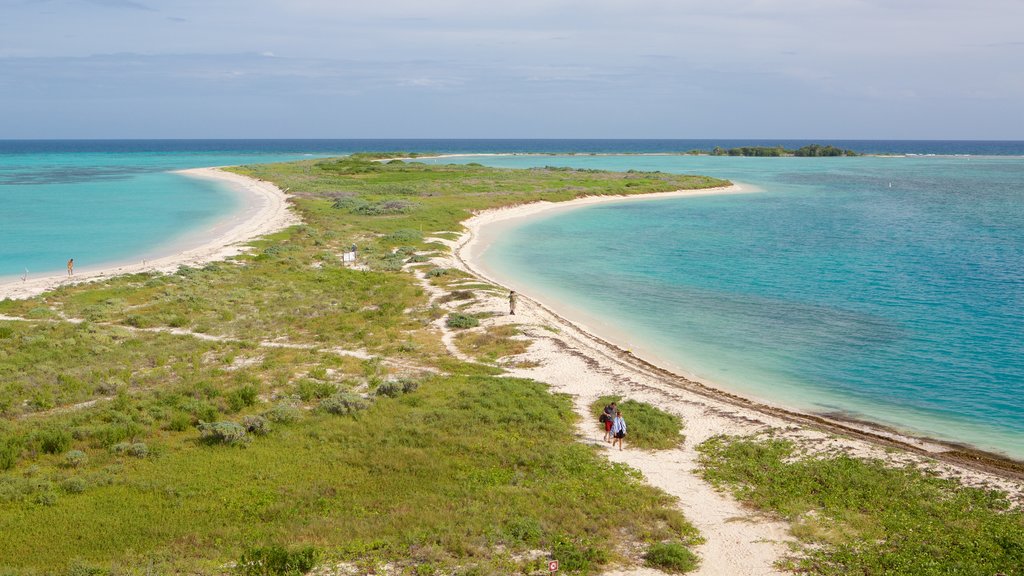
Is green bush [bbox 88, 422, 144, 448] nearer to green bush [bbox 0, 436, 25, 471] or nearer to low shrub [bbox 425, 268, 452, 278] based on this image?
green bush [bbox 0, 436, 25, 471]

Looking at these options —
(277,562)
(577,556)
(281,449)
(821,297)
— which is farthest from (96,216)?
(577,556)

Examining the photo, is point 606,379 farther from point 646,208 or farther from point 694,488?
point 646,208

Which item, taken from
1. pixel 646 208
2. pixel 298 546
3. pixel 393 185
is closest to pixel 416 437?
pixel 298 546

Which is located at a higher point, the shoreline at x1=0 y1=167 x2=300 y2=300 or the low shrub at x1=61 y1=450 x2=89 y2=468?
the shoreline at x1=0 y1=167 x2=300 y2=300

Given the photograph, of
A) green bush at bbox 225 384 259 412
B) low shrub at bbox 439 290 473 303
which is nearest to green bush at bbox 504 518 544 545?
green bush at bbox 225 384 259 412

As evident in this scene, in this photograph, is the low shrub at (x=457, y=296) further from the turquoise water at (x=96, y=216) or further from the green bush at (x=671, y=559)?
the turquoise water at (x=96, y=216)
